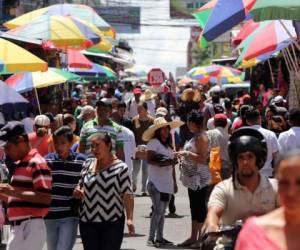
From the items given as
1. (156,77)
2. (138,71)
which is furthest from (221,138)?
(138,71)

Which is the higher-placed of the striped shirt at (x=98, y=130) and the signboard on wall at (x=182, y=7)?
the signboard on wall at (x=182, y=7)

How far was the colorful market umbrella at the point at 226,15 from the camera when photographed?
1212cm

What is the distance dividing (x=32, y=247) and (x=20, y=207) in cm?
36

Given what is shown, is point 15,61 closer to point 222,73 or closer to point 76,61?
point 76,61

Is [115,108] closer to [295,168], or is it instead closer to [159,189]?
[159,189]

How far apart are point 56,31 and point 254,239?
47.7 ft

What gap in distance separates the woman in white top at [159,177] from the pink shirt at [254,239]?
325 inches

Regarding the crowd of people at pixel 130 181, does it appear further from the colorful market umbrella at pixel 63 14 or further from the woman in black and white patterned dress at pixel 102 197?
the colorful market umbrella at pixel 63 14

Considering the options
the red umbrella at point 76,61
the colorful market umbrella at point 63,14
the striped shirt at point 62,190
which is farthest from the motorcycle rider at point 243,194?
the red umbrella at point 76,61

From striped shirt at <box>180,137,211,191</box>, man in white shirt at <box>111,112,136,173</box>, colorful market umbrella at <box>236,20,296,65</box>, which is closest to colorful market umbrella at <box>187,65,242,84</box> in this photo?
colorful market umbrella at <box>236,20,296,65</box>

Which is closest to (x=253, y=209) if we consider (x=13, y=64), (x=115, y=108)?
(x=13, y=64)

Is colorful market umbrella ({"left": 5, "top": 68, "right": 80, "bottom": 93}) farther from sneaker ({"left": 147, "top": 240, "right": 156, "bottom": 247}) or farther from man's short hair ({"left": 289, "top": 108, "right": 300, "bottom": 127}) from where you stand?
man's short hair ({"left": 289, "top": 108, "right": 300, "bottom": 127})

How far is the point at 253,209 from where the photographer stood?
616cm

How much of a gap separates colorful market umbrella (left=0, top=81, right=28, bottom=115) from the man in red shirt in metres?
5.51
